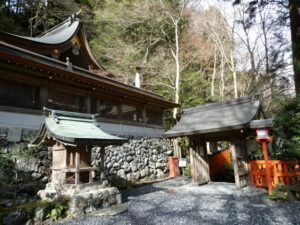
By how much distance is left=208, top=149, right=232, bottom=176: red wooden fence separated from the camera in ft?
38.1

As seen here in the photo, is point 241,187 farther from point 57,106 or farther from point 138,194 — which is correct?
point 57,106

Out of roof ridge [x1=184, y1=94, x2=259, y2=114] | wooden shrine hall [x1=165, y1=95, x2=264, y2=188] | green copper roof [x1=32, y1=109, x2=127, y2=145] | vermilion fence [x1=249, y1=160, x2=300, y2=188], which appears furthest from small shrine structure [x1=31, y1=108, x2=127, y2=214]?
roof ridge [x1=184, y1=94, x2=259, y2=114]

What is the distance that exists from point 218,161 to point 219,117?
4.39 metres

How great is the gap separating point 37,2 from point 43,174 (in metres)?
19.6

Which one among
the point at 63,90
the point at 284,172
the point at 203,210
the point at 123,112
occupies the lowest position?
the point at 203,210

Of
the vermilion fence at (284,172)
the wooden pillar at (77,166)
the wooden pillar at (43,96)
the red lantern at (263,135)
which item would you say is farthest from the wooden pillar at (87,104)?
the vermilion fence at (284,172)

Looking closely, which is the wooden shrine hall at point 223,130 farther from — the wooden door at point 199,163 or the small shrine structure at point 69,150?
the small shrine structure at point 69,150

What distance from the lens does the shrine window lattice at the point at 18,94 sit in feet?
22.2

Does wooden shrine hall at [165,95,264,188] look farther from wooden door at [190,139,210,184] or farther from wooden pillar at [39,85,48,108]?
wooden pillar at [39,85,48,108]

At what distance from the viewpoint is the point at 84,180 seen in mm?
6254

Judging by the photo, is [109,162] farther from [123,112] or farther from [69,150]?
[69,150]

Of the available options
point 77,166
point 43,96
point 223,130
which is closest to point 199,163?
point 223,130

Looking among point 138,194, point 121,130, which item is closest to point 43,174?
point 138,194

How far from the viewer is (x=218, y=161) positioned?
12.2 m
